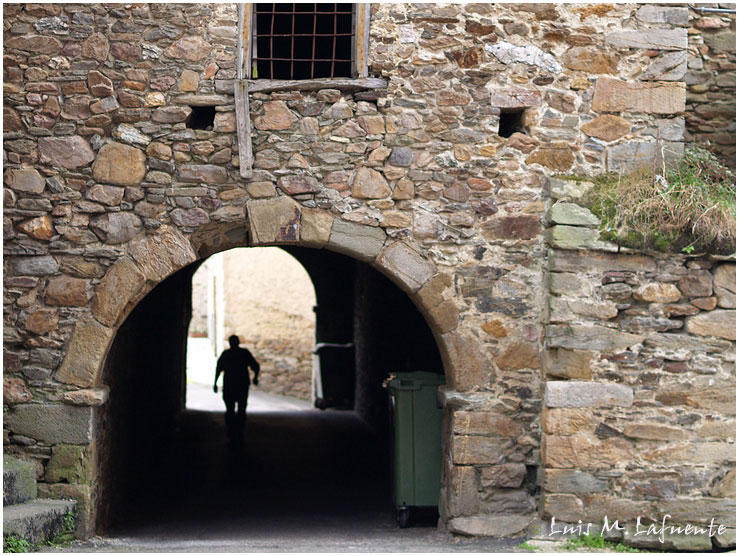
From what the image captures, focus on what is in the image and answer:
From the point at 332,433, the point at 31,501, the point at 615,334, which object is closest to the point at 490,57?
the point at 615,334

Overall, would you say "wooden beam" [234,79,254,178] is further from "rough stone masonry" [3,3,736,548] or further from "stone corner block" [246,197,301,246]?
"stone corner block" [246,197,301,246]

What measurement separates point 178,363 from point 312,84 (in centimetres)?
725

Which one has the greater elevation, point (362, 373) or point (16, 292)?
point (16, 292)

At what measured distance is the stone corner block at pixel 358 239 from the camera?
5.39 metres

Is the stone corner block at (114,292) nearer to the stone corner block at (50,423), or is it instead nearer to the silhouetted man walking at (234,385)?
the stone corner block at (50,423)

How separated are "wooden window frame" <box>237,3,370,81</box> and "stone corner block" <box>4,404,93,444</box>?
2403 millimetres

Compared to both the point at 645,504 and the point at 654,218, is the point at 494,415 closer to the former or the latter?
the point at 645,504

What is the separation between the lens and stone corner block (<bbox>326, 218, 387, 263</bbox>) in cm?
539

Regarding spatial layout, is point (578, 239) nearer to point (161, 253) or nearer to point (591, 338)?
point (591, 338)

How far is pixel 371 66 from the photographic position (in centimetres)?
545

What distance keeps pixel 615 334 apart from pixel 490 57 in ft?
6.52

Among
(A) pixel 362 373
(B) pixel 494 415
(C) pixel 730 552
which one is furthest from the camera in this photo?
(A) pixel 362 373

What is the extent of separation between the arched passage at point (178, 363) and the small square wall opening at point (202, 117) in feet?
4.12

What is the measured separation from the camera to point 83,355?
5289mm
